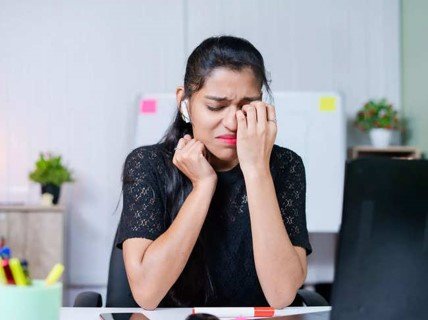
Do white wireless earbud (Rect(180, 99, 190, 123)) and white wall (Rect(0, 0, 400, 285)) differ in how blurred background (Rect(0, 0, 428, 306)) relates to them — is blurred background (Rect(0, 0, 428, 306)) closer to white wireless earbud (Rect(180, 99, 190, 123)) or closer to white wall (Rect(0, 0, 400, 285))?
white wall (Rect(0, 0, 400, 285))

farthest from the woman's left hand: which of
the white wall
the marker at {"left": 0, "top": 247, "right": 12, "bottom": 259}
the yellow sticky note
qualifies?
the white wall

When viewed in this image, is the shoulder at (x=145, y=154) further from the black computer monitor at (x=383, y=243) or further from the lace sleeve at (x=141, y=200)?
the black computer monitor at (x=383, y=243)

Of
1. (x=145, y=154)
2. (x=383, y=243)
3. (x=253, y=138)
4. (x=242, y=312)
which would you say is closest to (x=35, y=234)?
(x=145, y=154)

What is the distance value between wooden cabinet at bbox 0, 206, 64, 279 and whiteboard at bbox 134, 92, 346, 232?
0.58 m

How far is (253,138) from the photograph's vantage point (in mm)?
1281

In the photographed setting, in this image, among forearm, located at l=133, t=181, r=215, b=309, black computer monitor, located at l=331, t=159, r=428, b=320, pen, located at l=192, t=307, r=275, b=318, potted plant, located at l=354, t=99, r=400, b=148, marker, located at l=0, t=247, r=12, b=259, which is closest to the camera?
black computer monitor, located at l=331, t=159, r=428, b=320

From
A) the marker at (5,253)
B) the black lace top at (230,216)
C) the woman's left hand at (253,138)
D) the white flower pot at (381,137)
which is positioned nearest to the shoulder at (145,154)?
the black lace top at (230,216)

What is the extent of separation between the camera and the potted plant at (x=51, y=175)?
11.1 feet

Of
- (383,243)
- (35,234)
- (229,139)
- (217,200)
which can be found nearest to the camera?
(383,243)

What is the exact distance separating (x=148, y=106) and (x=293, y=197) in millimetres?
2093

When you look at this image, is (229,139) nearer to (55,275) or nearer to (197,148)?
(197,148)

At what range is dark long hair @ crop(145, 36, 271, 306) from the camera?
1354 mm

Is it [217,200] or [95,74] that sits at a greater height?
[95,74]

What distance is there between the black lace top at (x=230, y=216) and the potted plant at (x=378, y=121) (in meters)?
2.23
